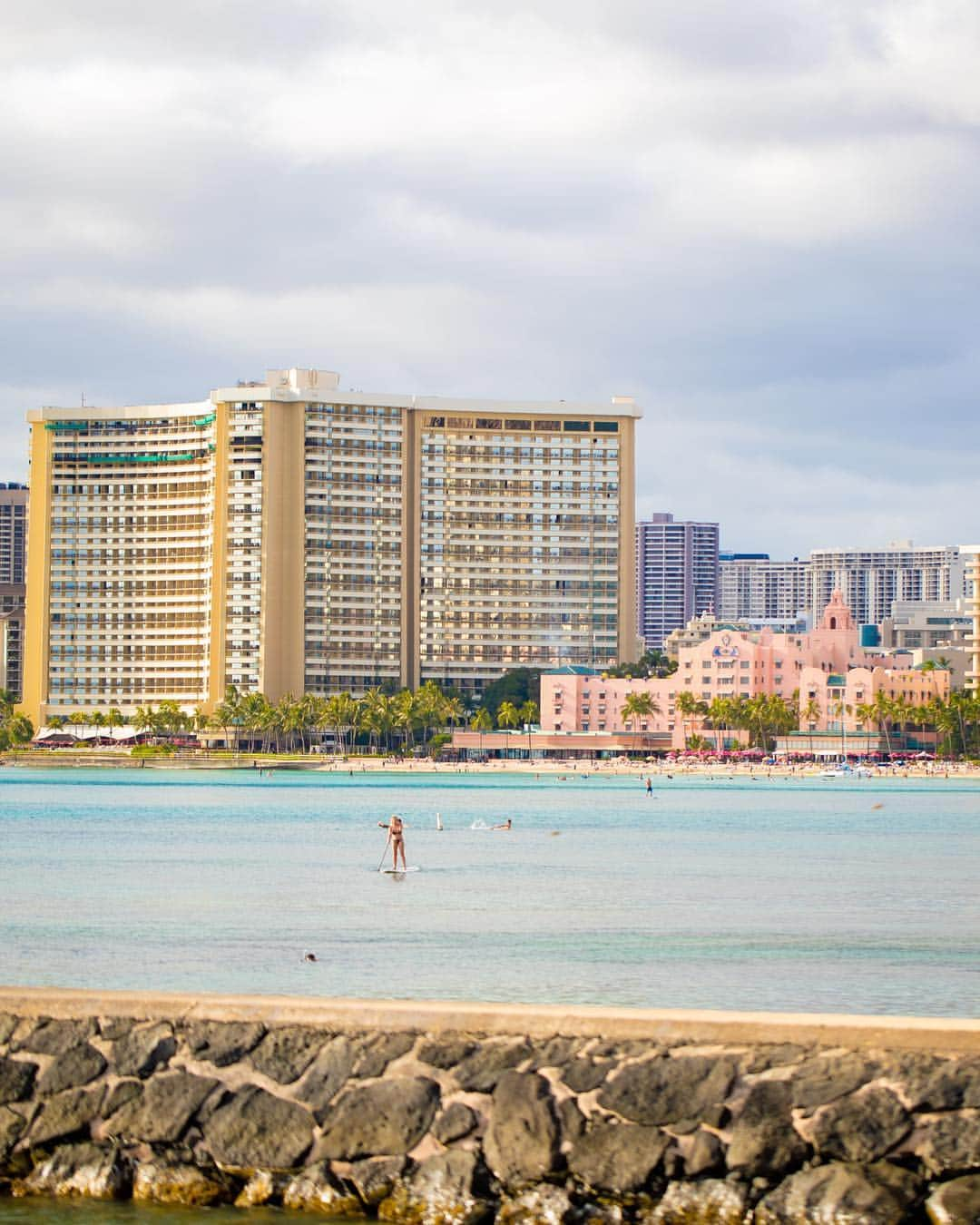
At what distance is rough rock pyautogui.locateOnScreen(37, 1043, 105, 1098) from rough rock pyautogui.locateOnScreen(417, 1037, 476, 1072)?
2.35 m

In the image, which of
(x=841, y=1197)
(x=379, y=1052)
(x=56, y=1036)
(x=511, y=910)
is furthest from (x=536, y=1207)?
(x=511, y=910)

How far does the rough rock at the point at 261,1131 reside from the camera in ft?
41.3

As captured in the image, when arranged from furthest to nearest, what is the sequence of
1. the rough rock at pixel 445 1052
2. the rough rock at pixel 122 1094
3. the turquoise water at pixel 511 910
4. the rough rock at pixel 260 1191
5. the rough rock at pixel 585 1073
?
the turquoise water at pixel 511 910 < the rough rock at pixel 122 1094 < the rough rock at pixel 260 1191 < the rough rock at pixel 445 1052 < the rough rock at pixel 585 1073

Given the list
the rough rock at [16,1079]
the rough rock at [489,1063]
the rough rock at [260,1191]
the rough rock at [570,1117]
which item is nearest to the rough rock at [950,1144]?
the rough rock at [570,1117]

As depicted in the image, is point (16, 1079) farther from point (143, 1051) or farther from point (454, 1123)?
point (454, 1123)

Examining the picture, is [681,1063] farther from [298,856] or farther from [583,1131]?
[298,856]

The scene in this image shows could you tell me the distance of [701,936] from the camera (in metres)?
32.4

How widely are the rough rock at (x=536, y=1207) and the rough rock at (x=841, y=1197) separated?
4.15 feet

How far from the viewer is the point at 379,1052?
492 inches

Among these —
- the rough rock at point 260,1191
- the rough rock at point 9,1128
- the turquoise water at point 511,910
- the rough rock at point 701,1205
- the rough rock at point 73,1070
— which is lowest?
the turquoise water at point 511,910

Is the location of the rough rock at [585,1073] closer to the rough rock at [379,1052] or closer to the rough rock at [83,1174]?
the rough rock at [379,1052]

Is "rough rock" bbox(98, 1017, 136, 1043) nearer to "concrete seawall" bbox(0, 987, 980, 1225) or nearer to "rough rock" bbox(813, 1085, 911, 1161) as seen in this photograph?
"concrete seawall" bbox(0, 987, 980, 1225)

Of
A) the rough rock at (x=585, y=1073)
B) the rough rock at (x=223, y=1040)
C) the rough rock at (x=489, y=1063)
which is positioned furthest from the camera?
the rough rock at (x=223, y=1040)

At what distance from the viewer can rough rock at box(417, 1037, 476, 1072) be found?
12320 mm
